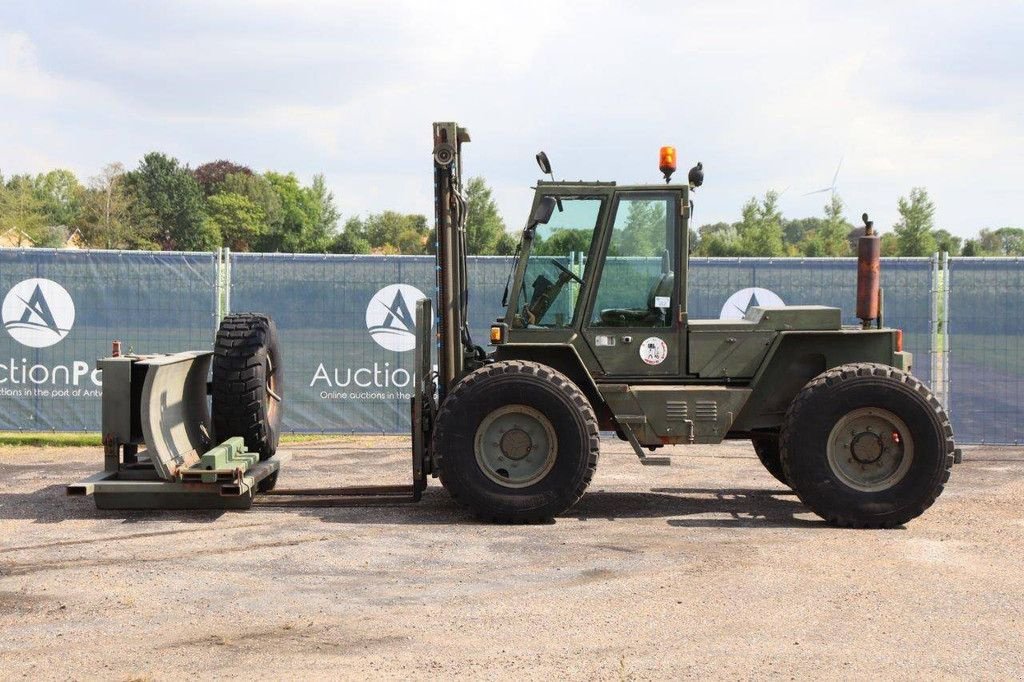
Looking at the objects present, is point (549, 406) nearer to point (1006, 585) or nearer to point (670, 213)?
point (670, 213)

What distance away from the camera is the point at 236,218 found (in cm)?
9981

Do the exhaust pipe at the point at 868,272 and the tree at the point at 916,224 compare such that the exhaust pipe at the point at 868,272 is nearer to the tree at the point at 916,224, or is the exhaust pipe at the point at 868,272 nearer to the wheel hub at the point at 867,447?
the wheel hub at the point at 867,447

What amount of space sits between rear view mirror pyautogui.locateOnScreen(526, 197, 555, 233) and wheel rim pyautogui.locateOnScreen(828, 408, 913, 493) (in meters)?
2.88

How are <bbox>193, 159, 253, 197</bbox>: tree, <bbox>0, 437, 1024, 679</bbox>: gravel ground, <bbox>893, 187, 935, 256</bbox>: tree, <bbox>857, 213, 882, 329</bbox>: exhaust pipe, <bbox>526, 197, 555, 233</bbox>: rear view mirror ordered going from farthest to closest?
1. <bbox>193, 159, 253, 197</bbox>: tree
2. <bbox>893, 187, 935, 256</bbox>: tree
3. <bbox>857, 213, 882, 329</bbox>: exhaust pipe
4. <bbox>526, 197, 555, 233</bbox>: rear view mirror
5. <bbox>0, 437, 1024, 679</bbox>: gravel ground

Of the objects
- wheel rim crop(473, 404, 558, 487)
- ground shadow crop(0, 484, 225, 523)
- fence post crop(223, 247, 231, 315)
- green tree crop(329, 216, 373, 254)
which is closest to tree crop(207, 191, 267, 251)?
green tree crop(329, 216, 373, 254)

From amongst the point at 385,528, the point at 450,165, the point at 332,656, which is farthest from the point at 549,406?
the point at 332,656

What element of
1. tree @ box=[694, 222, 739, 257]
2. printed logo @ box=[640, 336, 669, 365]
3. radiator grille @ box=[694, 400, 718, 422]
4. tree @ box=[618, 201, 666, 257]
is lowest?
radiator grille @ box=[694, 400, 718, 422]

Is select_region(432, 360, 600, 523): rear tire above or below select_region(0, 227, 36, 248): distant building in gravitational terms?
below

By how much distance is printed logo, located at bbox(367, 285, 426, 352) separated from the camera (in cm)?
1466

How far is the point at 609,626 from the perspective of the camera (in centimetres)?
635

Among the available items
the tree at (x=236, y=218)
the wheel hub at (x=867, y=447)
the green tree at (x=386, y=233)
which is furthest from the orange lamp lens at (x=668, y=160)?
the tree at (x=236, y=218)

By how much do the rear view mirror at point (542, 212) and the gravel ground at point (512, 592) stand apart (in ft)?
7.99

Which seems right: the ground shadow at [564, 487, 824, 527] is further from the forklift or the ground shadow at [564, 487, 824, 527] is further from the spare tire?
the spare tire

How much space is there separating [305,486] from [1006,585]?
6472 millimetres
